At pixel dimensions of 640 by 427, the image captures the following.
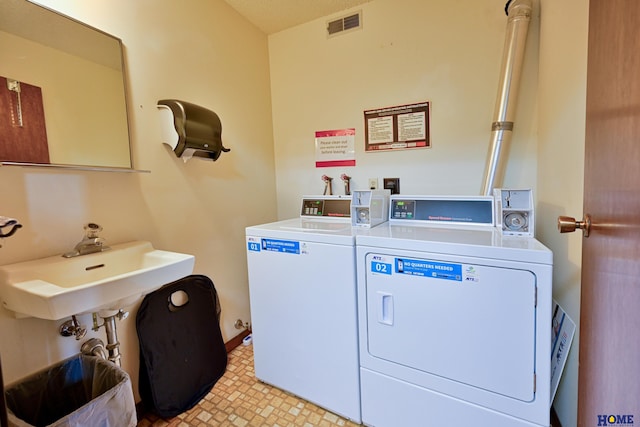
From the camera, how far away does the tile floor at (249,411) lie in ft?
5.07

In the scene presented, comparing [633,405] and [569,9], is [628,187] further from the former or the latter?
[569,9]

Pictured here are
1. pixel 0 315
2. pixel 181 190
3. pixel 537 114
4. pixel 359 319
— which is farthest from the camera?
pixel 181 190

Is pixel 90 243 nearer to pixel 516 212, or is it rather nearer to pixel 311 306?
pixel 311 306

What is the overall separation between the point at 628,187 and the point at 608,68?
0.90ft

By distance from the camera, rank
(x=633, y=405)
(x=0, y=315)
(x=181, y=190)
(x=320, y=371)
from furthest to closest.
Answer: (x=181, y=190)
(x=320, y=371)
(x=0, y=315)
(x=633, y=405)

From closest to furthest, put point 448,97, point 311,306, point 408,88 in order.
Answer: point 311,306 < point 448,97 < point 408,88

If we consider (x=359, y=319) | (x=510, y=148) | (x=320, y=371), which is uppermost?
(x=510, y=148)

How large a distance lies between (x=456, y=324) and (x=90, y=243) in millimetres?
1661

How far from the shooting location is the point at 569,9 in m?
1.20

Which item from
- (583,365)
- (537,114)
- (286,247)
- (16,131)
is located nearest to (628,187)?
(583,365)

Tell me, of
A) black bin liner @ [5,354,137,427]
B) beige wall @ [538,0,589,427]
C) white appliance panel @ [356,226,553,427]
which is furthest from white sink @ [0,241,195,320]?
beige wall @ [538,0,589,427]

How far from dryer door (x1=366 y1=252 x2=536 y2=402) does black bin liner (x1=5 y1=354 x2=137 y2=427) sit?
1.06 m

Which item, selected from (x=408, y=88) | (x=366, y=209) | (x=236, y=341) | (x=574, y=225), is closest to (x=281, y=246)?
(x=366, y=209)

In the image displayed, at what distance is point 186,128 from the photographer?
1.61m
